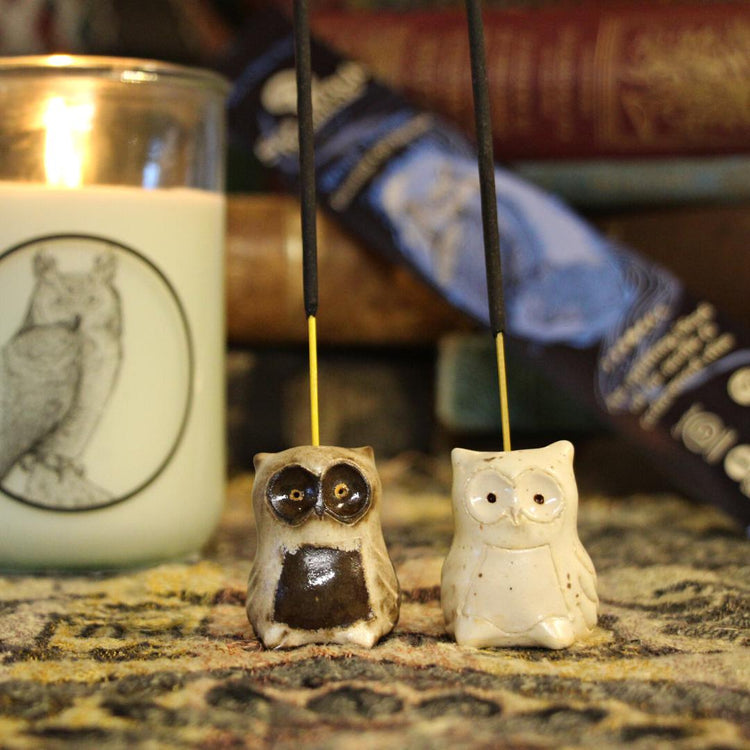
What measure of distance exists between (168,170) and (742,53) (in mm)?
453

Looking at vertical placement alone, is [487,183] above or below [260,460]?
above

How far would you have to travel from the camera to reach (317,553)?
0.43 meters

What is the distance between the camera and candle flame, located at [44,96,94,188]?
56cm

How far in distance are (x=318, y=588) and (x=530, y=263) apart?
1.22 feet

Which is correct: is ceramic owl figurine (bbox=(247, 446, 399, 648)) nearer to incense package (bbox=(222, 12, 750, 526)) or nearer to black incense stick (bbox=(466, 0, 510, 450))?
black incense stick (bbox=(466, 0, 510, 450))

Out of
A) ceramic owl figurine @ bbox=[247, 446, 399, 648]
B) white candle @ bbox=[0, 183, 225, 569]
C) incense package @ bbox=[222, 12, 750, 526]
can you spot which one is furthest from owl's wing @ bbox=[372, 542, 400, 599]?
incense package @ bbox=[222, 12, 750, 526]

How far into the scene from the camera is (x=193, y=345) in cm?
60

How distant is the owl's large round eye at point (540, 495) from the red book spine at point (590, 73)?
1.49ft

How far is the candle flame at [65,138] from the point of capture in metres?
0.56

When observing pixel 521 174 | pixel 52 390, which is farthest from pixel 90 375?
pixel 521 174

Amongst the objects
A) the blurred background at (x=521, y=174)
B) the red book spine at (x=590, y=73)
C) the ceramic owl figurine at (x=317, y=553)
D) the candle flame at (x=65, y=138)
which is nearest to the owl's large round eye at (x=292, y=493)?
the ceramic owl figurine at (x=317, y=553)

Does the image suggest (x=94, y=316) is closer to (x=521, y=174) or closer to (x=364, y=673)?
(x=364, y=673)

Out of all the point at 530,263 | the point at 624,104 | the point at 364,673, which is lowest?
the point at 364,673

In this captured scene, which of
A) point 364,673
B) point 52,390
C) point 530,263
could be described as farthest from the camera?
point 530,263
